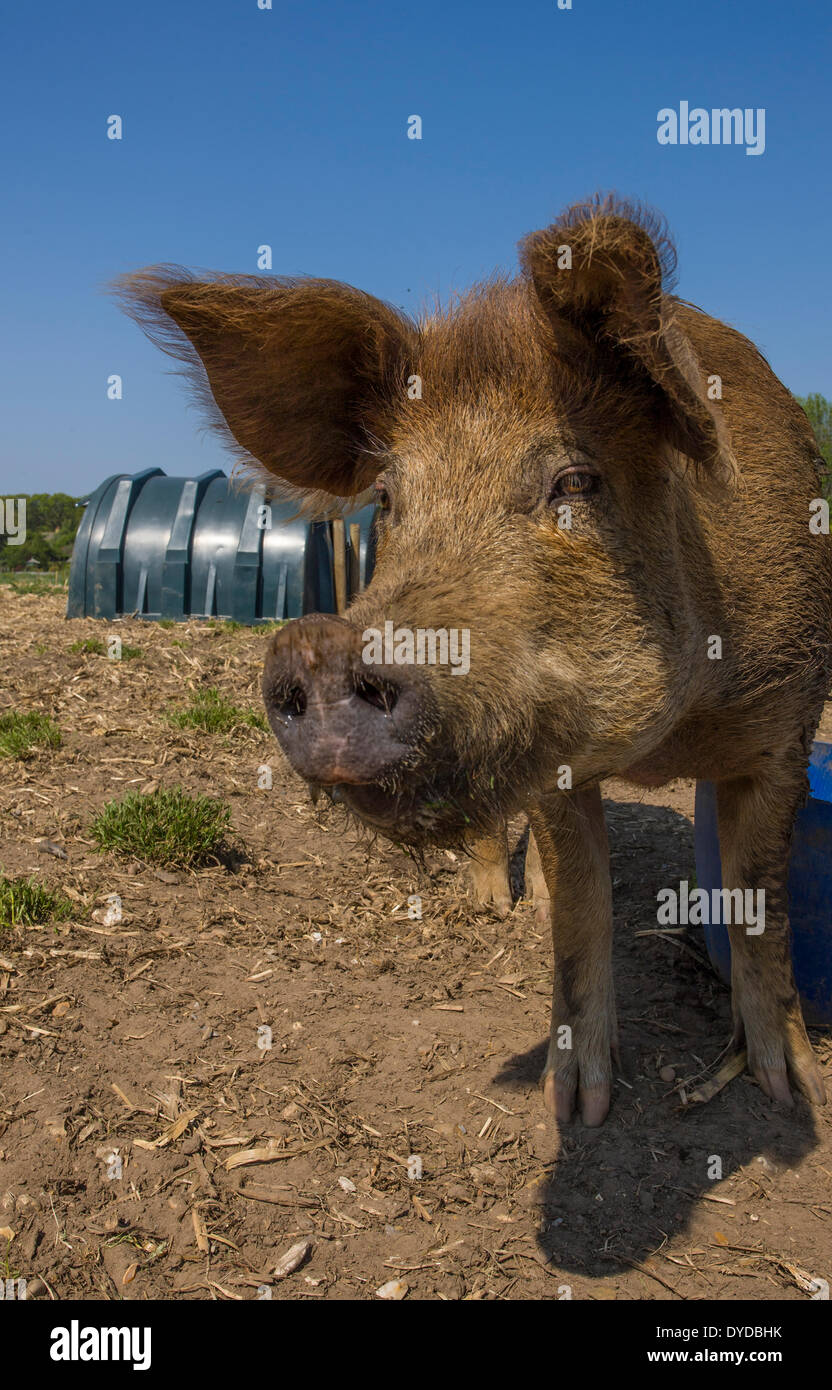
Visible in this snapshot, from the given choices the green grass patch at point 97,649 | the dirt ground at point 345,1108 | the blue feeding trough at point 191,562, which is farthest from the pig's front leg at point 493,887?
the blue feeding trough at point 191,562

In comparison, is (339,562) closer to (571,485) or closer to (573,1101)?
(573,1101)

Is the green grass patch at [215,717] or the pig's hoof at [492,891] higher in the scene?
the green grass patch at [215,717]

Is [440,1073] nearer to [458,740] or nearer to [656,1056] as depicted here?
[656,1056]

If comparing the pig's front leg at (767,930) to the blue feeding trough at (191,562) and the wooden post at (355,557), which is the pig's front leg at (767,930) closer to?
the blue feeding trough at (191,562)

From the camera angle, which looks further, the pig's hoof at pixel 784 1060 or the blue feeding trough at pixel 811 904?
the blue feeding trough at pixel 811 904

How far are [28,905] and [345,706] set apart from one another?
8.05ft

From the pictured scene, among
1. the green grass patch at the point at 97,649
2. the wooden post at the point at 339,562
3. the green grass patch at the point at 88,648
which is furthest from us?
the wooden post at the point at 339,562

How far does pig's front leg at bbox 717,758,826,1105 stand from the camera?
339 centimetres

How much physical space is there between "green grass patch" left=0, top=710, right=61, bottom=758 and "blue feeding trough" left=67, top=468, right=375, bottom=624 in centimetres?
422

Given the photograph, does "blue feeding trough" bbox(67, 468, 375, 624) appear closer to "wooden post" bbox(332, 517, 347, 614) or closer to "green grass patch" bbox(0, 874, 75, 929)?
"wooden post" bbox(332, 517, 347, 614)

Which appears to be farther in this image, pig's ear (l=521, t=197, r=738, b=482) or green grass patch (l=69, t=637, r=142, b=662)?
green grass patch (l=69, t=637, r=142, b=662)

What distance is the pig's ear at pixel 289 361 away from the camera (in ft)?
8.80

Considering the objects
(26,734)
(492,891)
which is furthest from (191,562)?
(492,891)

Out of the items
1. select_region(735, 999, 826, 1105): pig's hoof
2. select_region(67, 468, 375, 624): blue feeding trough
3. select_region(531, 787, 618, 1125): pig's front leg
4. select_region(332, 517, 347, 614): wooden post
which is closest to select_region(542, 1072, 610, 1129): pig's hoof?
select_region(531, 787, 618, 1125): pig's front leg
